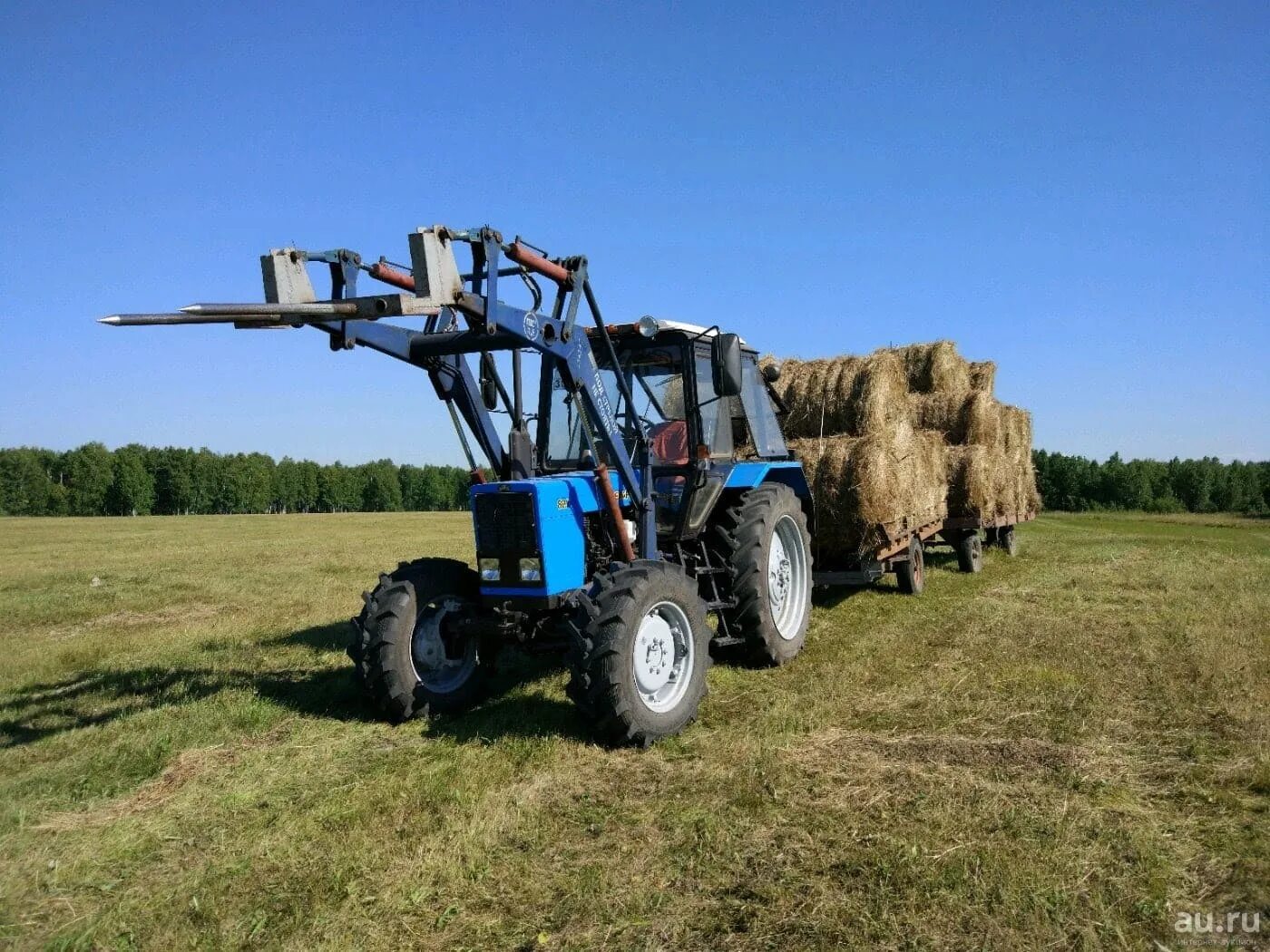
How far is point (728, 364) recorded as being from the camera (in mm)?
5727

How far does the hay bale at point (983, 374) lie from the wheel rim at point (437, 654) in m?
9.72

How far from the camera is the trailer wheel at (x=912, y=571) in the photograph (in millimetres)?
10031

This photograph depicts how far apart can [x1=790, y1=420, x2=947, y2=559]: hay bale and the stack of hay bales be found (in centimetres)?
1

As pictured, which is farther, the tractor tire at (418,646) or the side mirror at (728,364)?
the side mirror at (728,364)

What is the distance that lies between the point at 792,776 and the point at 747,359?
4349 mm

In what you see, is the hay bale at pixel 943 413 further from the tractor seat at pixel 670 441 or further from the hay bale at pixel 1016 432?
the tractor seat at pixel 670 441

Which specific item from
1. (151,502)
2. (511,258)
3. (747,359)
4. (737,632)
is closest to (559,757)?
(737,632)

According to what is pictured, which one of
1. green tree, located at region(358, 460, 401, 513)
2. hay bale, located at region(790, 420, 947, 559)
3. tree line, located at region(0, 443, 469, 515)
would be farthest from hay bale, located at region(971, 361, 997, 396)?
green tree, located at region(358, 460, 401, 513)

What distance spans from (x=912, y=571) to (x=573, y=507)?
229 inches

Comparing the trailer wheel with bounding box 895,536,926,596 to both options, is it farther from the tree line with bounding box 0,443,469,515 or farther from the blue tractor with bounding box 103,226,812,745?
the tree line with bounding box 0,443,469,515

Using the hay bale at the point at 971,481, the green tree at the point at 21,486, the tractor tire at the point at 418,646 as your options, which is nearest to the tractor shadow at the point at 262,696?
the tractor tire at the point at 418,646

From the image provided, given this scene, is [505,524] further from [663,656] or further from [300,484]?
[300,484]

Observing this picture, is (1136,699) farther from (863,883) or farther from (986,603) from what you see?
(986,603)

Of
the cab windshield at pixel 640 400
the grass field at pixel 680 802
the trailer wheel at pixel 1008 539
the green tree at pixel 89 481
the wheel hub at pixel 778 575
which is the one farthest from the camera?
the green tree at pixel 89 481
